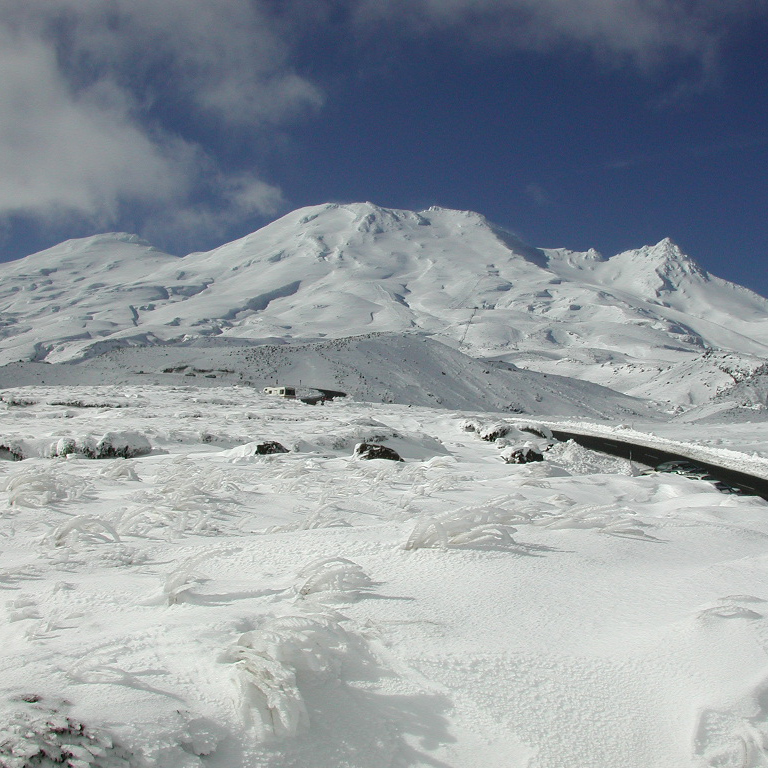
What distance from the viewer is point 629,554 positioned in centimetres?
371

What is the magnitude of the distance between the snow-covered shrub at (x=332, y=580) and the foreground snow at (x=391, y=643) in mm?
13

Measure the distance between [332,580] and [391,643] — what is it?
0.65 meters

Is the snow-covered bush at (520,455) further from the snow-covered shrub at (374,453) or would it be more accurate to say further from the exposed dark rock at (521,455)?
the snow-covered shrub at (374,453)

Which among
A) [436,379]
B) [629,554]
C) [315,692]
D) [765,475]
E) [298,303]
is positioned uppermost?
[298,303]

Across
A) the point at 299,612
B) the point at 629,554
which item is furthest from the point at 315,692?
the point at 629,554

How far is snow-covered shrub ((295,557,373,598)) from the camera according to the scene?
2879 mm

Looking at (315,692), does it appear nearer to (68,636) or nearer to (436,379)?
(68,636)

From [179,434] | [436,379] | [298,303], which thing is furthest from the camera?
[298,303]

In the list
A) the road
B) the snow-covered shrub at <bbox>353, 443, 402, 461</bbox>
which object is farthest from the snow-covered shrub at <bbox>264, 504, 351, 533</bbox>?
the road

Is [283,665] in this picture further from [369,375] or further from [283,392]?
[369,375]

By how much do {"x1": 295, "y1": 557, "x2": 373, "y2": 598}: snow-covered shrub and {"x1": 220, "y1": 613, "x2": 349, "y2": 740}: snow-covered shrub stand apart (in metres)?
0.41

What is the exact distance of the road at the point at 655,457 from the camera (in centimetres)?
1550

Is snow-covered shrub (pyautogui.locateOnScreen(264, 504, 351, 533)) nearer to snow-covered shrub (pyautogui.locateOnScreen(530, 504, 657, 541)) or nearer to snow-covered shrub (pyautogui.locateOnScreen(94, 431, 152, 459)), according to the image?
snow-covered shrub (pyautogui.locateOnScreen(530, 504, 657, 541))

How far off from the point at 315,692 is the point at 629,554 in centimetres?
251
